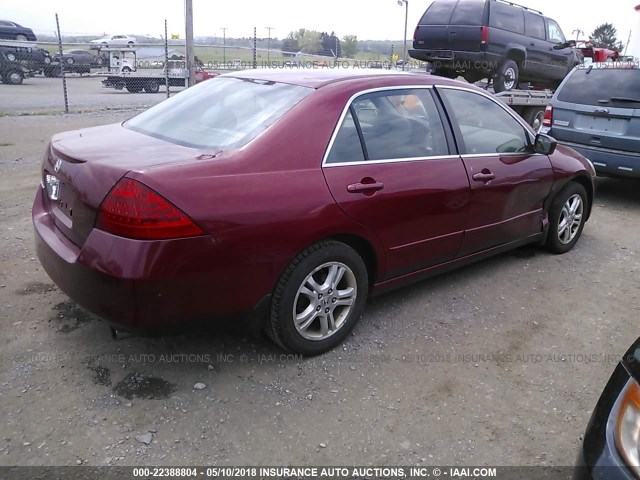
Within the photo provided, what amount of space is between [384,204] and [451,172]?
708mm

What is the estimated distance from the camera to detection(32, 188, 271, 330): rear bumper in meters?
2.51

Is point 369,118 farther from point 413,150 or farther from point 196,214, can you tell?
point 196,214

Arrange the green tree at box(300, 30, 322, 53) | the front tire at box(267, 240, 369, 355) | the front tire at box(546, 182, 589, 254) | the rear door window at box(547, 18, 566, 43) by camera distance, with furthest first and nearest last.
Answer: the green tree at box(300, 30, 322, 53) < the rear door window at box(547, 18, 566, 43) < the front tire at box(546, 182, 589, 254) < the front tire at box(267, 240, 369, 355)

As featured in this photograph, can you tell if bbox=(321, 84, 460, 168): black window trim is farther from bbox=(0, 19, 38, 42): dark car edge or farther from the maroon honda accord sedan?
→ bbox=(0, 19, 38, 42): dark car edge

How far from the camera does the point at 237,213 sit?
2664 mm

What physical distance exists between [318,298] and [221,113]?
50.3 inches

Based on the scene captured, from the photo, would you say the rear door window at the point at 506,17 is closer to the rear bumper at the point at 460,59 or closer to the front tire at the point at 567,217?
the rear bumper at the point at 460,59

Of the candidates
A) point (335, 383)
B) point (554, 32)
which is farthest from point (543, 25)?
point (335, 383)

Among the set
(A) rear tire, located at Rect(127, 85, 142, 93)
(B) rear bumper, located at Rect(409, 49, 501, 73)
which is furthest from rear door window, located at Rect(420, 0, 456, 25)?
(A) rear tire, located at Rect(127, 85, 142, 93)

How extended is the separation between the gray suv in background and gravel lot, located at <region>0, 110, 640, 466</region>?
2.90m

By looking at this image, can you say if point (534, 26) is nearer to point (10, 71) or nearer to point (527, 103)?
point (527, 103)

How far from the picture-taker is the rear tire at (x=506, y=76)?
11852 millimetres

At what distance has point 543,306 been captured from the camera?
4074 millimetres

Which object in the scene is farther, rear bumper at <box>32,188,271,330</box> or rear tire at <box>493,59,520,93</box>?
rear tire at <box>493,59,520,93</box>
